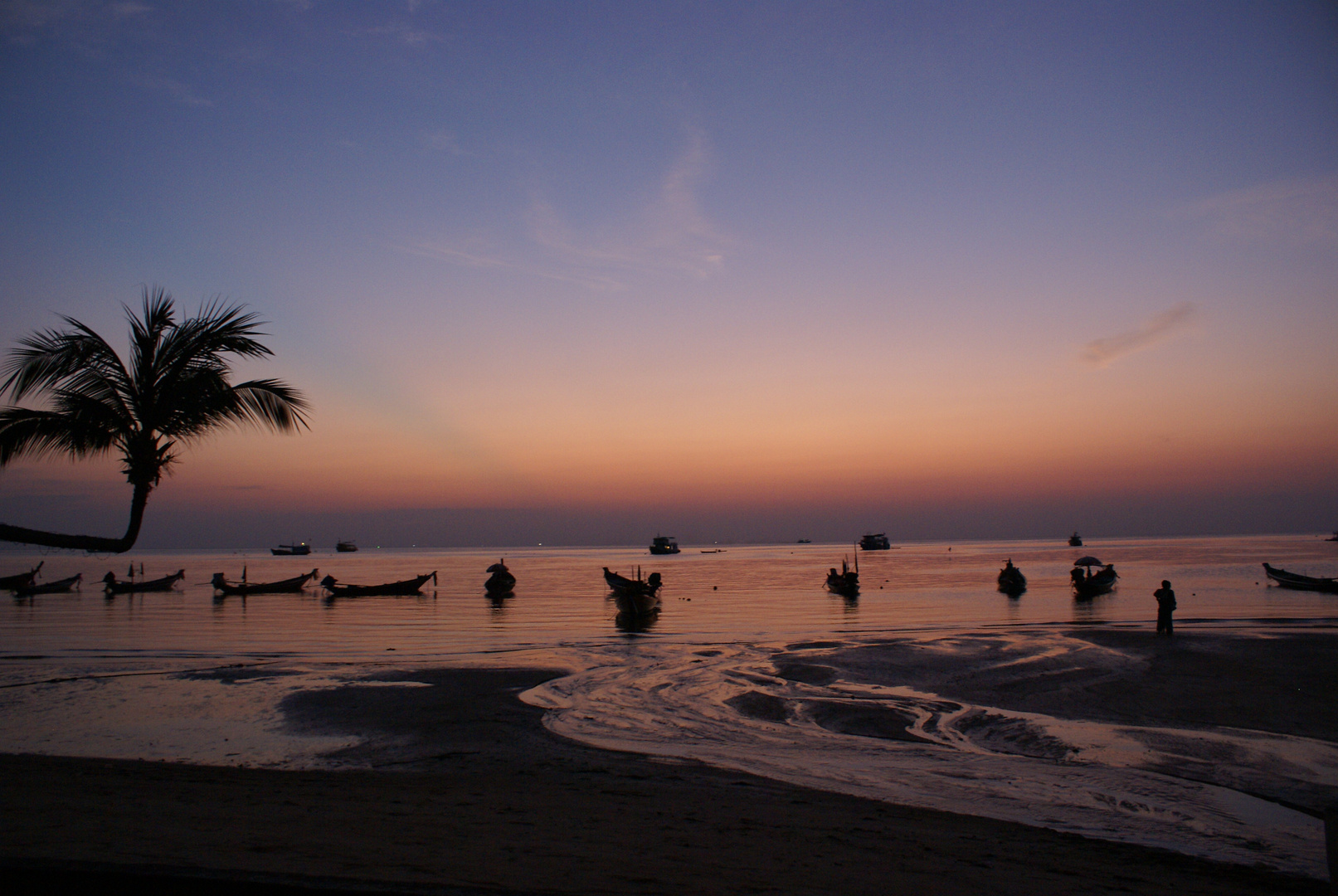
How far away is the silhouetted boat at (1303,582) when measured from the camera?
46441 mm

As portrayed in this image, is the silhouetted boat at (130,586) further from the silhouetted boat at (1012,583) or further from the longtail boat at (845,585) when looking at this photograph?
the silhouetted boat at (1012,583)

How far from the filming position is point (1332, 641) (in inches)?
962

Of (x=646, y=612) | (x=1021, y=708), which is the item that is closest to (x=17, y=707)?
(x=1021, y=708)

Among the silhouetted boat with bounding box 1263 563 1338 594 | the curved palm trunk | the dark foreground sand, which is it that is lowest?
the silhouetted boat with bounding box 1263 563 1338 594

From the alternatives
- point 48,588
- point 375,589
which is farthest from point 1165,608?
point 48,588

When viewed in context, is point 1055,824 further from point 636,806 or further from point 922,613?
point 922,613

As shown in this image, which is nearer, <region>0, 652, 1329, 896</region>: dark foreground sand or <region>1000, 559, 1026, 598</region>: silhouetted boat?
<region>0, 652, 1329, 896</region>: dark foreground sand

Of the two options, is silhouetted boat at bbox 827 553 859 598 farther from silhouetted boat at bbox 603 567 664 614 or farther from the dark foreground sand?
the dark foreground sand

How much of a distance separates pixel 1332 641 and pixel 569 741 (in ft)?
84.7

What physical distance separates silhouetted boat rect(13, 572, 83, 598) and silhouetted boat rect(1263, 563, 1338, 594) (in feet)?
287

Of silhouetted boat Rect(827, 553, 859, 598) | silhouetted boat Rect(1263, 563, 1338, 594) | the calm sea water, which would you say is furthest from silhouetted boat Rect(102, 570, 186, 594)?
silhouetted boat Rect(1263, 563, 1338, 594)

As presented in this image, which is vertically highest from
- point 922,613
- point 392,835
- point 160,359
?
point 160,359

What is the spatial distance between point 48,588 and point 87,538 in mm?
71846

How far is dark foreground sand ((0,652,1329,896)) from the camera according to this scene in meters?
5.35
